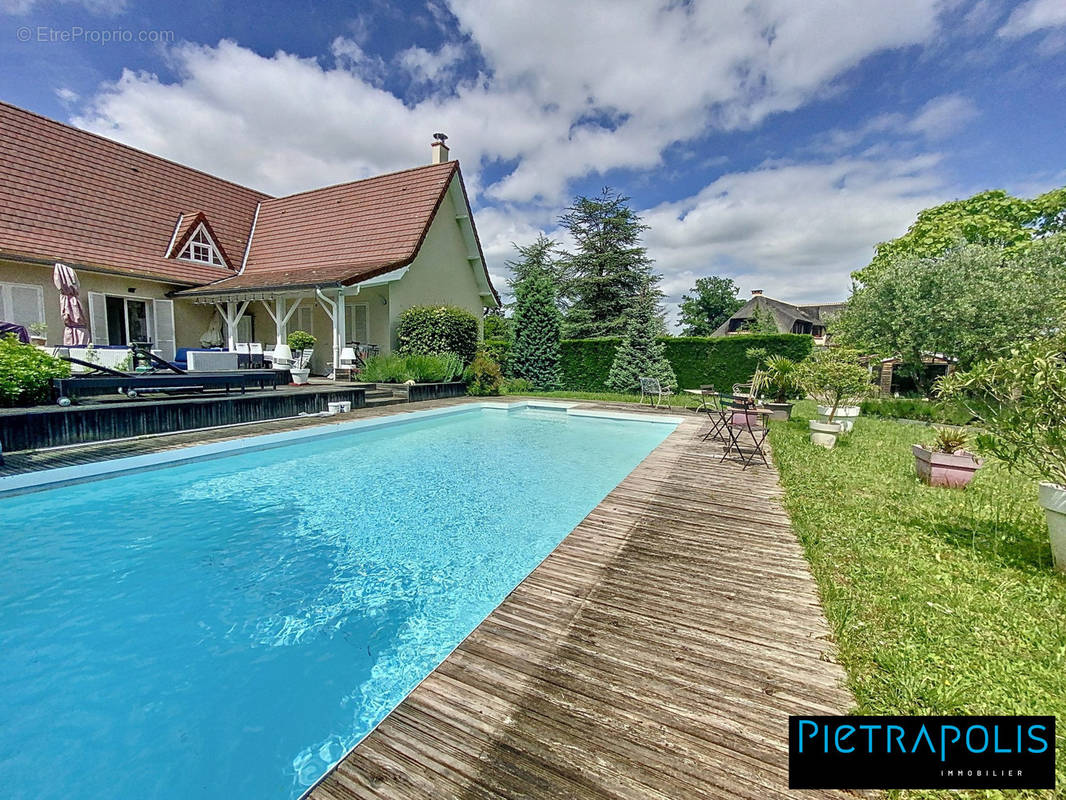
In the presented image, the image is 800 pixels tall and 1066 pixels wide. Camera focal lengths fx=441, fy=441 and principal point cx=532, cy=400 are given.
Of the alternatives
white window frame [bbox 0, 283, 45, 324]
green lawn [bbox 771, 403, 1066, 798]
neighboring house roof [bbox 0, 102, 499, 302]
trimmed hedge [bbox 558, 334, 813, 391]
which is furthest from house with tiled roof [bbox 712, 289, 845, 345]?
white window frame [bbox 0, 283, 45, 324]

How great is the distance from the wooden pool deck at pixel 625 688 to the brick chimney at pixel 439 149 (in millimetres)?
18667

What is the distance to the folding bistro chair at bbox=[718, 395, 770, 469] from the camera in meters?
7.03

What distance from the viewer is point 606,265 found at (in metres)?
24.5

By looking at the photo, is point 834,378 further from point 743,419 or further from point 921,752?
point 921,752

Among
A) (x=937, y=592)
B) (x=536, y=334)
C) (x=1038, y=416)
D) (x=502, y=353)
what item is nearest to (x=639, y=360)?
(x=536, y=334)

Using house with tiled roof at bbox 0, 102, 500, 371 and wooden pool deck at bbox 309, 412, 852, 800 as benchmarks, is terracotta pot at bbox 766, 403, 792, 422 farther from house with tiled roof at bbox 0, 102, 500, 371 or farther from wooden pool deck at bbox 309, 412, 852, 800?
house with tiled roof at bbox 0, 102, 500, 371

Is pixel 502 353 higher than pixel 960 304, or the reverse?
pixel 960 304

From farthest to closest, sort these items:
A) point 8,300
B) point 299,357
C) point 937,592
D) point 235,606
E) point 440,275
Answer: point 440,275 < point 299,357 < point 8,300 < point 235,606 < point 937,592

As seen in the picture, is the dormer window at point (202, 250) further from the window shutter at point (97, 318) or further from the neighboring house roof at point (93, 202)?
the window shutter at point (97, 318)

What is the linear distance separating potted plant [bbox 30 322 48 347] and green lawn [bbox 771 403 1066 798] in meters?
16.9

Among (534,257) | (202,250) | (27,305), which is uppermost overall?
(534,257)

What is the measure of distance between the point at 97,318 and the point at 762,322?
143 feet

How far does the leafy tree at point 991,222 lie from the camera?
22172mm

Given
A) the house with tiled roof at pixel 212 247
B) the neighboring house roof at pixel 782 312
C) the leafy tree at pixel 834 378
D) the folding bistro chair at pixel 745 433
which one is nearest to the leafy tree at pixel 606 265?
the house with tiled roof at pixel 212 247
